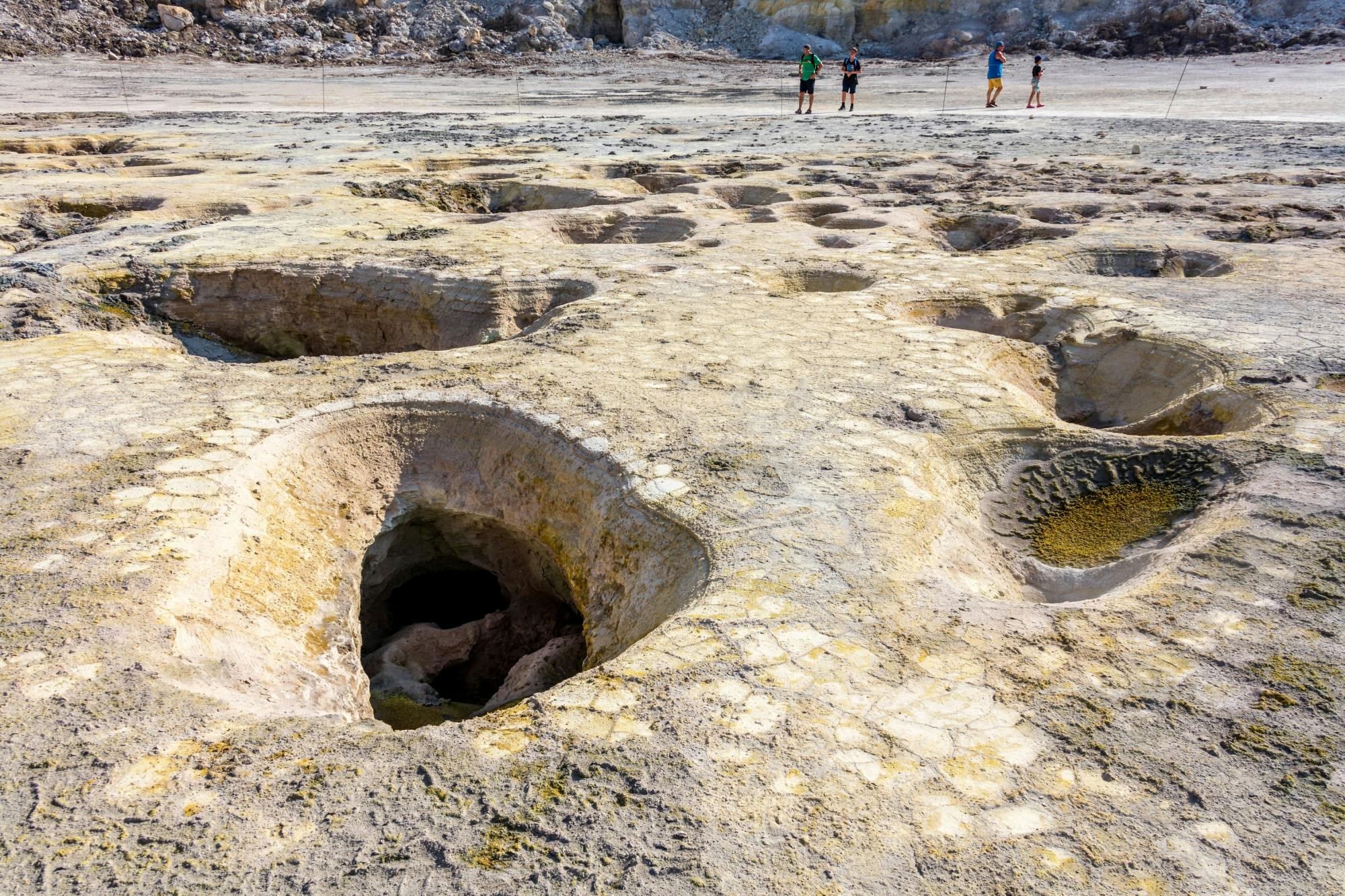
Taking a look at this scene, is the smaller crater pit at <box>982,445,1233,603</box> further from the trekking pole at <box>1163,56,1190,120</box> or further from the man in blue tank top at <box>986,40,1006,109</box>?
the man in blue tank top at <box>986,40,1006,109</box>

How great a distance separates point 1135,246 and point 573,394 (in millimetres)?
4546

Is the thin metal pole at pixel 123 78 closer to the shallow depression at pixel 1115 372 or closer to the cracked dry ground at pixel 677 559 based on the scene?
the cracked dry ground at pixel 677 559

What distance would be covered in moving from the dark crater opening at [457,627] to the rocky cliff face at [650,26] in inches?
1180

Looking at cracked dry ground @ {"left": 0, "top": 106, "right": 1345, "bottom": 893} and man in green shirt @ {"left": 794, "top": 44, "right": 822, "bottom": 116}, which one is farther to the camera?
man in green shirt @ {"left": 794, "top": 44, "right": 822, "bottom": 116}

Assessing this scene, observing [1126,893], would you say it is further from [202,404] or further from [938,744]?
[202,404]

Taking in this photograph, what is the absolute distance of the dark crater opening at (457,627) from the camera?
350cm

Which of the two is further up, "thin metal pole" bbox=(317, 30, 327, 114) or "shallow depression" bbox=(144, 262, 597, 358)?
"thin metal pole" bbox=(317, 30, 327, 114)

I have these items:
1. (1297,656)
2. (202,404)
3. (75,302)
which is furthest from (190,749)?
(75,302)

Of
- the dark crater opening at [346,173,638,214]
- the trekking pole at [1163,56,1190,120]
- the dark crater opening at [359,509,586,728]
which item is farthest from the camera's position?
the trekking pole at [1163,56,1190,120]

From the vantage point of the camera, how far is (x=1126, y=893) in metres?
1.56

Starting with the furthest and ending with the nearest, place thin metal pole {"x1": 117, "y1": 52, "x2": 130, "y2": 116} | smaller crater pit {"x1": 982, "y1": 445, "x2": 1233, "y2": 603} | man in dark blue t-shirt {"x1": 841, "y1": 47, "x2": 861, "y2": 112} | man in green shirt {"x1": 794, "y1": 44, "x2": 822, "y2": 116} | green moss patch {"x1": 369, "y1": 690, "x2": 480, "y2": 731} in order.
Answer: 1. thin metal pole {"x1": 117, "y1": 52, "x2": 130, "y2": 116}
2. man in dark blue t-shirt {"x1": 841, "y1": 47, "x2": 861, "y2": 112}
3. man in green shirt {"x1": 794, "y1": 44, "x2": 822, "y2": 116}
4. green moss patch {"x1": 369, "y1": 690, "x2": 480, "y2": 731}
5. smaller crater pit {"x1": 982, "y1": 445, "x2": 1233, "y2": 603}

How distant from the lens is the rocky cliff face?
27844mm

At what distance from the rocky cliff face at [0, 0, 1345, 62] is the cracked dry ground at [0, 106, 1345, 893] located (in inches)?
1036

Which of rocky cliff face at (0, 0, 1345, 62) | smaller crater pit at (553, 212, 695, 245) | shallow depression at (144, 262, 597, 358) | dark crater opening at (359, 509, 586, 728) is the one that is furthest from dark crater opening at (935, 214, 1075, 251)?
rocky cliff face at (0, 0, 1345, 62)
